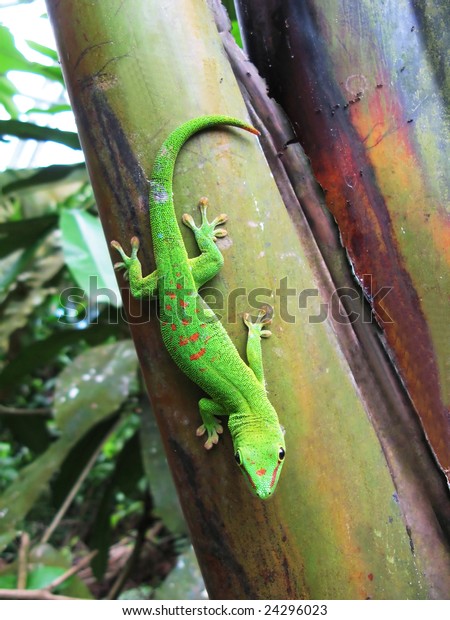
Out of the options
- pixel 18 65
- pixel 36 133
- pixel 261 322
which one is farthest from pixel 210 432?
pixel 18 65

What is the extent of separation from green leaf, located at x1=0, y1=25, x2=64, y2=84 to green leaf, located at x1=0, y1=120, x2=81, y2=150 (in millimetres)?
474

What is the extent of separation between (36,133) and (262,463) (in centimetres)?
182

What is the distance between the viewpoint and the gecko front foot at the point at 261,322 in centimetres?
115

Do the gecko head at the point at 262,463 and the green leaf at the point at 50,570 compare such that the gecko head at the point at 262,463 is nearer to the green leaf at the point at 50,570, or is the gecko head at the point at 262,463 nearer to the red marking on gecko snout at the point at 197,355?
the red marking on gecko snout at the point at 197,355

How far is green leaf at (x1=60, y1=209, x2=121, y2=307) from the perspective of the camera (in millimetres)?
2082

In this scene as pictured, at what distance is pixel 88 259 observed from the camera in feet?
7.04

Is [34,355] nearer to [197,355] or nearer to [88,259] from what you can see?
[88,259]

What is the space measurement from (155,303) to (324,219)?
509 mm

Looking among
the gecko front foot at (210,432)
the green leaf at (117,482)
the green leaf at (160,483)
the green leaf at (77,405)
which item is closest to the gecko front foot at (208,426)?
the gecko front foot at (210,432)

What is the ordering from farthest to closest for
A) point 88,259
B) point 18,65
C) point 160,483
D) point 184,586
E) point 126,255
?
1. point 18,65
2. point 160,483
3. point 184,586
4. point 88,259
5. point 126,255

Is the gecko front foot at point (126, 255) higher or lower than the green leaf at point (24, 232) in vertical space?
lower

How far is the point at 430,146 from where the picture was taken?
4.26 ft

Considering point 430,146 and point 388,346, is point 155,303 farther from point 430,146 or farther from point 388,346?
point 430,146

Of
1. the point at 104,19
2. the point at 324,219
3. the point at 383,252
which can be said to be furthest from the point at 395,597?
the point at 104,19
